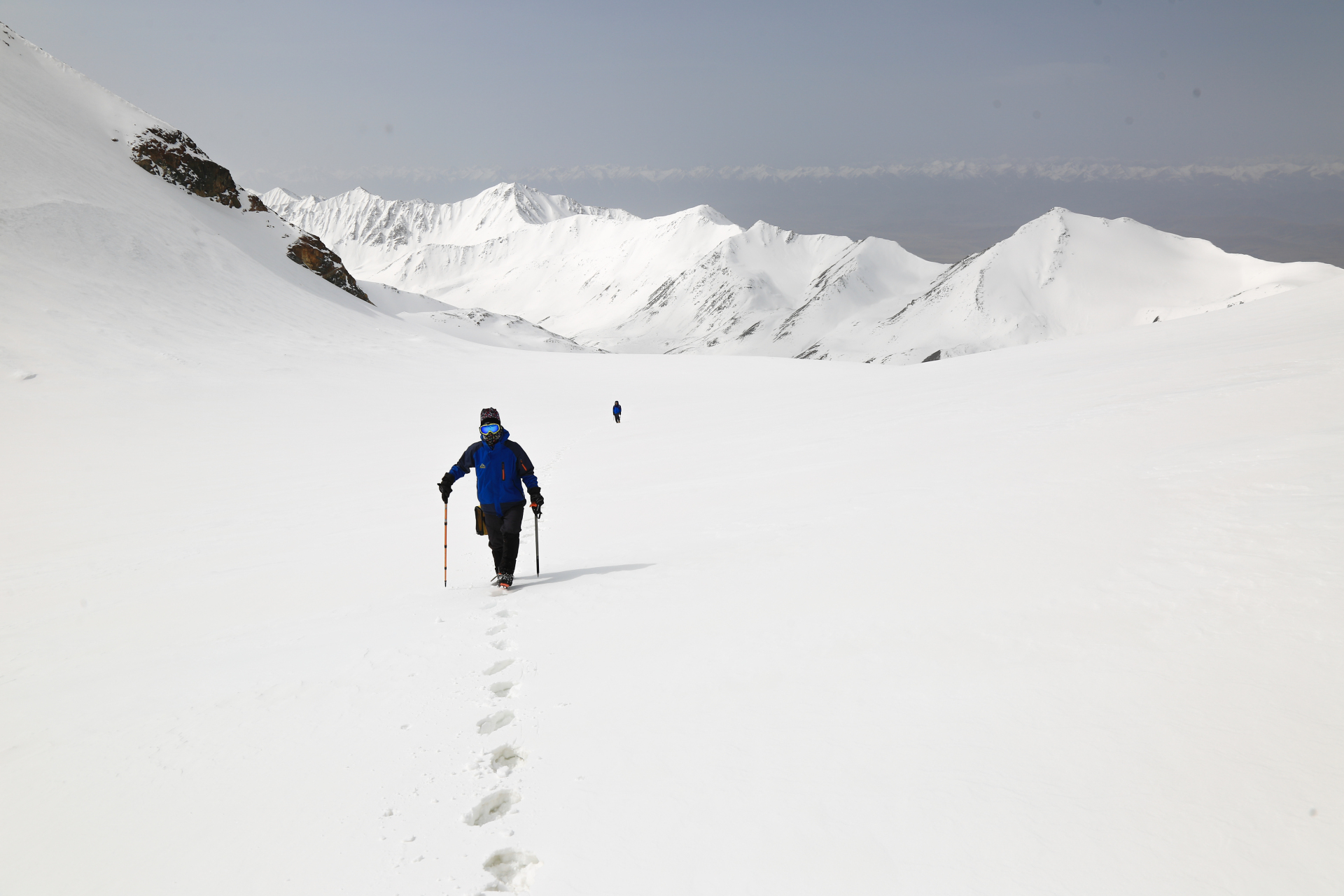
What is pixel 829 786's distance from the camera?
3652mm

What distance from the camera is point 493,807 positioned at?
390 cm

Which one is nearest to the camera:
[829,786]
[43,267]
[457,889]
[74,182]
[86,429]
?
[457,889]

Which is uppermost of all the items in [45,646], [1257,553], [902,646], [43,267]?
[43,267]

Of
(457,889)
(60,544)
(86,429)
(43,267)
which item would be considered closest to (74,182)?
(43,267)

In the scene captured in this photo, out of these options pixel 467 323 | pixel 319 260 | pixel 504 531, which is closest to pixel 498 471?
pixel 504 531

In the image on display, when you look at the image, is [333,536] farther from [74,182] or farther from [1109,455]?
[74,182]

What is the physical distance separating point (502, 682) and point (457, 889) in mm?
2159

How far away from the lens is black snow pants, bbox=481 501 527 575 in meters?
8.18

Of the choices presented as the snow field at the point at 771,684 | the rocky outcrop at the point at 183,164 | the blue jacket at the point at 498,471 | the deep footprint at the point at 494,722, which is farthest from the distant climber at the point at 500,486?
the rocky outcrop at the point at 183,164

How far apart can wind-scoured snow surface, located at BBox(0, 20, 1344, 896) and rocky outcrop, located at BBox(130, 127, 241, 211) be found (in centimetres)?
7643

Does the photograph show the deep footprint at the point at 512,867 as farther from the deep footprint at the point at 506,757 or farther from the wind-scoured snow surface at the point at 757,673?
the deep footprint at the point at 506,757

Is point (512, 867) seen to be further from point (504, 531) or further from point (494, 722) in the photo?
point (504, 531)

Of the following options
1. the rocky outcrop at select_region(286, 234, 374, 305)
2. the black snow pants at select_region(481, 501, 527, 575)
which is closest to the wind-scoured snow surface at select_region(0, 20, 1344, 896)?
the black snow pants at select_region(481, 501, 527, 575)

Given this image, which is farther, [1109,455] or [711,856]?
[1109,455]
